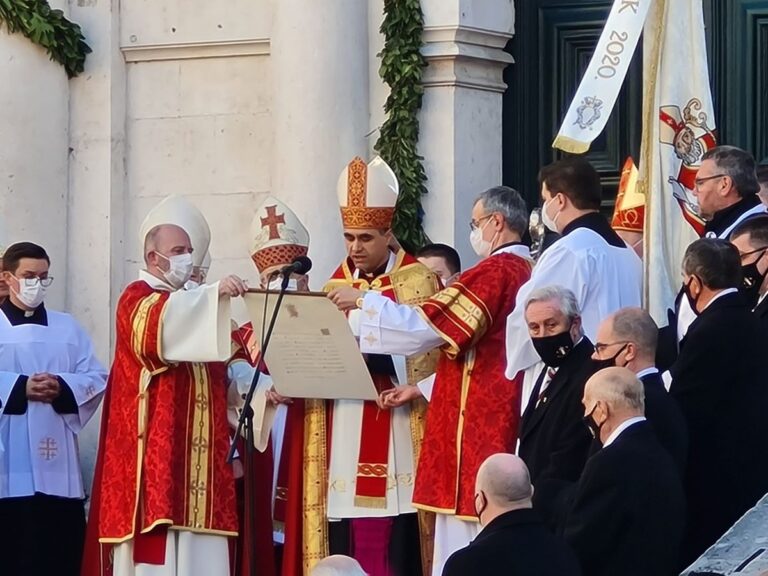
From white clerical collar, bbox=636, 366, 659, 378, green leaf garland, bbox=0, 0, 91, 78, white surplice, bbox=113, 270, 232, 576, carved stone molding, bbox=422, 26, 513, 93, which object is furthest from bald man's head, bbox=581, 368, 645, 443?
green leaf garland, bbox=0, 0, 91, 78

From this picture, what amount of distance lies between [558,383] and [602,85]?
1473mm

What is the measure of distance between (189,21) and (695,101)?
3481 mm

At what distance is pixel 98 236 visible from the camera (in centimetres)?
1306

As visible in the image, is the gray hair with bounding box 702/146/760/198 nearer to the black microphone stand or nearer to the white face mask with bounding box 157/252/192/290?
the black microphone stand

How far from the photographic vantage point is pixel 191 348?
413 inches

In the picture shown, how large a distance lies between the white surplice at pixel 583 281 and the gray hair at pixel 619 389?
4.08 feet

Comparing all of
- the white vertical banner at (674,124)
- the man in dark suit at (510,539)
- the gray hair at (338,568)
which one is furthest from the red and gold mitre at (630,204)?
the gray hair at (338,568)

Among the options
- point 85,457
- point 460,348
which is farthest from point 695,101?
point 85,457

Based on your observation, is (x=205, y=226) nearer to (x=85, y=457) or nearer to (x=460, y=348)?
(x=460, y=348)

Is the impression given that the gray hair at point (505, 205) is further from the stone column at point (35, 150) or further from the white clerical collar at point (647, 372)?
the stone column at point (35, 150)

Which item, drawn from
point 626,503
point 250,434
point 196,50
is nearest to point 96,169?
point 196,50

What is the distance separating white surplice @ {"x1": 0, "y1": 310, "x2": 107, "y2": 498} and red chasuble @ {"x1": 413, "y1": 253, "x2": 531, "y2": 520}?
78.0 inches

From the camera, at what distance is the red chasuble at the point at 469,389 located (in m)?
10.2

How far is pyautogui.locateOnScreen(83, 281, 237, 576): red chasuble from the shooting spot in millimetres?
10664
